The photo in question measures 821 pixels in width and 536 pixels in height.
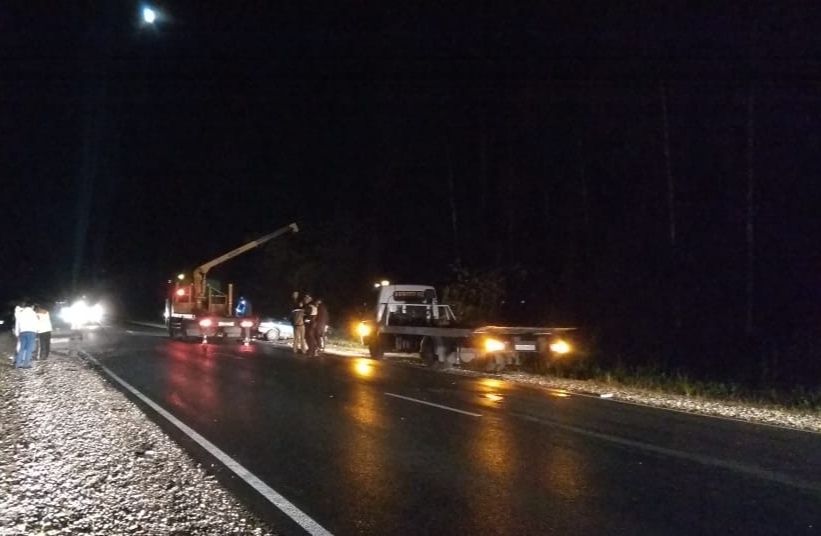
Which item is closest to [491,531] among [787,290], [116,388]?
[116,388]

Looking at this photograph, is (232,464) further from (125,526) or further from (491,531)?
(491,531)

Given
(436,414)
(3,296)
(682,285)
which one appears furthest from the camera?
(3,296)

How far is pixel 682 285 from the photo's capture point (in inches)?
1139

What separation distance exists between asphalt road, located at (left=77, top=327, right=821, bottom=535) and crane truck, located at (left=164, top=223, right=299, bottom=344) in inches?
707

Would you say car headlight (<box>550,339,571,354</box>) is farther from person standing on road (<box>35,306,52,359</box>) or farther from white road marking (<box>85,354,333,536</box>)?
person standing on road (<box>35,306,52,359</box>)

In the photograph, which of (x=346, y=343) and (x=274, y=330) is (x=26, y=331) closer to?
(x=346, y=343)

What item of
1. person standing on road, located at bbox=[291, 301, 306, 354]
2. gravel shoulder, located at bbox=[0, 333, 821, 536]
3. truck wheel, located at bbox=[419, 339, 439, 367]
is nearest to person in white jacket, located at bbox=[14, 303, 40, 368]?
gravel shoulder, located at bbox=[0, 333, 821, 536]

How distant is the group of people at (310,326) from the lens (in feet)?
88.7

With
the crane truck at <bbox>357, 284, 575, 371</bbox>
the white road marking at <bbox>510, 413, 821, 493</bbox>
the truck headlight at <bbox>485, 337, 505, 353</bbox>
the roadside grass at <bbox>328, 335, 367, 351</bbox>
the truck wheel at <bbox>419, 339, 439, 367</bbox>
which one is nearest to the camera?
the white road marking at <bbox>510, 413, 821, 493</bbox>

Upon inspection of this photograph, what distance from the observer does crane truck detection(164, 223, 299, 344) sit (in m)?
34.5

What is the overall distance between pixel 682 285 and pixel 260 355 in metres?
14.2

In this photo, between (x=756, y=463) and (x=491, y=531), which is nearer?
(x=491, y=531)

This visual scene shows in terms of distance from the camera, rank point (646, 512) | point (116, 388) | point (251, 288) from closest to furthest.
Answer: point (646, 512) < point (116, 388) < point (251, 288)

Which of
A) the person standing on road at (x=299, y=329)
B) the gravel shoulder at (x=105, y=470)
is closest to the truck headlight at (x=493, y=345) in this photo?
the gravel shoulder at (x=105, y=470)
